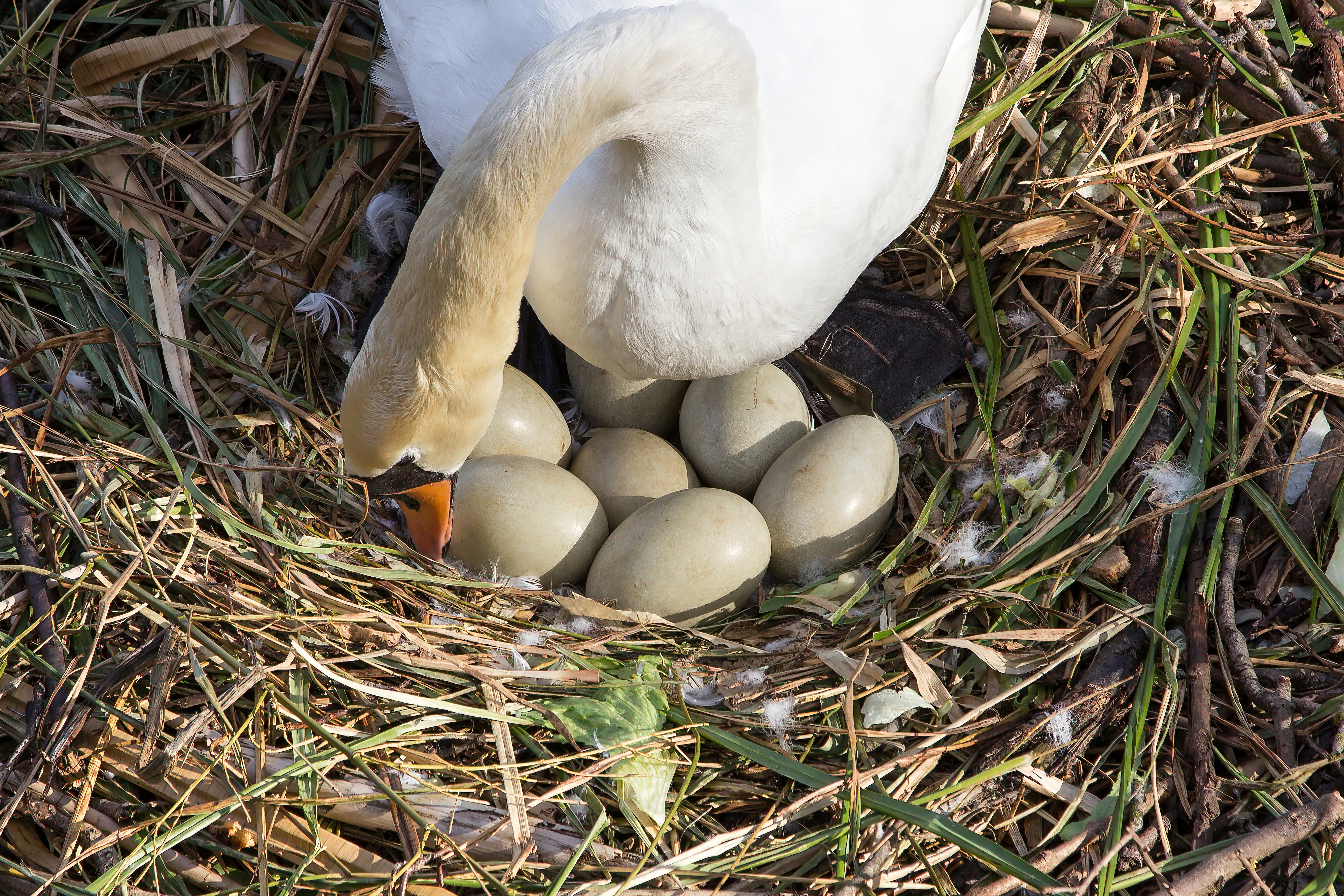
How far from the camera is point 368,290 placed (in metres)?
2.69

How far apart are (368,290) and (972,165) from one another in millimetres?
1825

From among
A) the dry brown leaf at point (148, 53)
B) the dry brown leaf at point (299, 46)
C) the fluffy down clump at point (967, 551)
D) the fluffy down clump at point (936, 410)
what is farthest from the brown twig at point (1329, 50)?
the dry brown leaf at point (148, 53)

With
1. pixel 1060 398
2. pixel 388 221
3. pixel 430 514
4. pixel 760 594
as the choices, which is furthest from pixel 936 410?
pixel 388 221

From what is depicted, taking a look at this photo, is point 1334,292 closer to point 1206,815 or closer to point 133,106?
point 1206,815

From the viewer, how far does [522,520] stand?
2.26 meters

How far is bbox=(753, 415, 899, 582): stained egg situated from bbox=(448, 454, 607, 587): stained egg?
47cm

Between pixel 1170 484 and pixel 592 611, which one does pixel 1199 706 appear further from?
pixel 592 611

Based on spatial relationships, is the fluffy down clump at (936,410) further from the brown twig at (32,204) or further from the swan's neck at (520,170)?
the brown twig at (32,204)

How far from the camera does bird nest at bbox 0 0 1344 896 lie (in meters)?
A: 1.72

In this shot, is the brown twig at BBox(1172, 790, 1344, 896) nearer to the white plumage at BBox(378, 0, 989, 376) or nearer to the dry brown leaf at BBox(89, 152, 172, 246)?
the white plumage at BBox(378, 0, 989, 376)

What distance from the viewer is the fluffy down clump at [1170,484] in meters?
2.19

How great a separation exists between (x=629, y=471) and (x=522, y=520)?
339 mm

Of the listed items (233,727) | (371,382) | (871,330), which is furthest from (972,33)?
(233,727)

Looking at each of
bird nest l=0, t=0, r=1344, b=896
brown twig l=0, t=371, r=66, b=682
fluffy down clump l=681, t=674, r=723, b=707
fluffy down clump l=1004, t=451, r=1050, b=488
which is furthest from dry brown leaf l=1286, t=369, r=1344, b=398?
brown twig l=0, t=371, r=66, b=682
